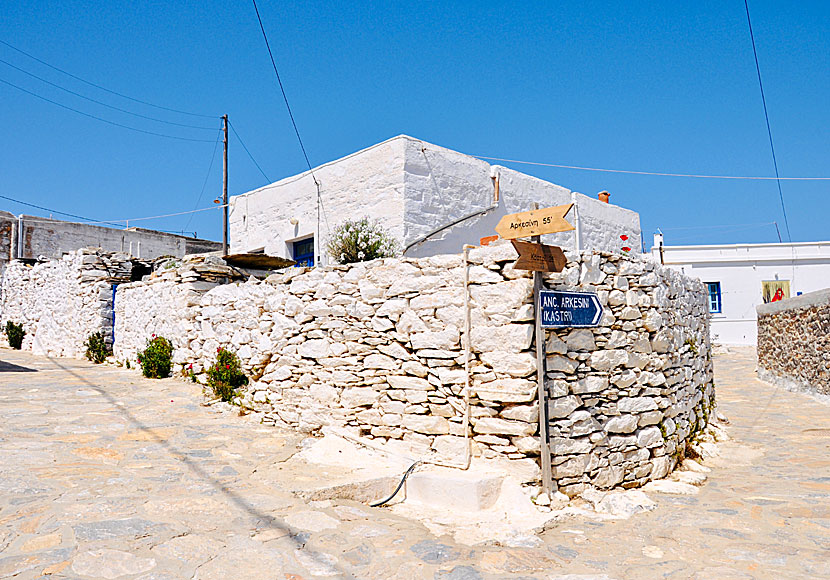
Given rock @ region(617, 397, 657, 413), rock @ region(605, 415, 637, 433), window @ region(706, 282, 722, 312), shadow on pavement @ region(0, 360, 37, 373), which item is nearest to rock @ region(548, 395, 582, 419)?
rock @ region(605, 415, 637, 433)

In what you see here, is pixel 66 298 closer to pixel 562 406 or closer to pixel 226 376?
pixel 226 376

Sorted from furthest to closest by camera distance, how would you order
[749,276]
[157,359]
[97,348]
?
[749,276] → [97,348] → [157,359]

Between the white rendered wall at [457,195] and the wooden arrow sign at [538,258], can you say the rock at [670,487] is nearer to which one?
the wooden arrow sign at [538,258]

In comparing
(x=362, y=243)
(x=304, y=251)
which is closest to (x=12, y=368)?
(x=304, y=251)

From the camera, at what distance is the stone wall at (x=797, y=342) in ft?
40.0

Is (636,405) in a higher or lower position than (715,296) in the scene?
lower

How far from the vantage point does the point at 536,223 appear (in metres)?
5.37

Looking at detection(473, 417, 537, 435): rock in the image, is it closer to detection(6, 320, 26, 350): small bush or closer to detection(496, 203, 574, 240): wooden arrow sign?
detection(496, 203, 574, 240): wooden arrow sign

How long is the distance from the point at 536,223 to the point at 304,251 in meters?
9.57

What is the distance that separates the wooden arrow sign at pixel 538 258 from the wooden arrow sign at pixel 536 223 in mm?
156

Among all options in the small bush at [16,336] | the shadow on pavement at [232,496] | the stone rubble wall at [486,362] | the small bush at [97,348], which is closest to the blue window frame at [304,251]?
the small bush at [97,348]

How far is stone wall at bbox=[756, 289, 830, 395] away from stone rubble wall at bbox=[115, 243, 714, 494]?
6.62 metres

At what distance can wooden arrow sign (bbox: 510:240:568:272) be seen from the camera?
17.1 feet

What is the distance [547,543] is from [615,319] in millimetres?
2437
